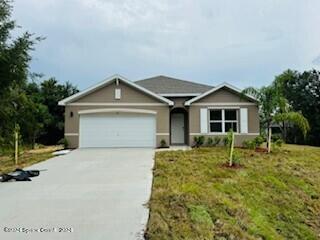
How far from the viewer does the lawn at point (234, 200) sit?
6.85 meters

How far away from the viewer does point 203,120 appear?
23.0m

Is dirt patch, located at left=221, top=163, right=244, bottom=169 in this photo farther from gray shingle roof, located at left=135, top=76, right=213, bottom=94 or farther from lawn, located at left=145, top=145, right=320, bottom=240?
gray shingle roof, located at left=135, top=76, right=213, bottom=94

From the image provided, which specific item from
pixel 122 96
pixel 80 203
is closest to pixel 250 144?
pixel 122 96

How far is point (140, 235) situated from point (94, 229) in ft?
2.72

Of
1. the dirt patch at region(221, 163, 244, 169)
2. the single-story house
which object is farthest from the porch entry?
the dirt patch at region(221, 163, 244, 169)

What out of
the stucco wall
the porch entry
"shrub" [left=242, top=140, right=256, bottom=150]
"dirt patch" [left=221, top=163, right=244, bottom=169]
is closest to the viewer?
"dirt patch" [left=221, top=163, right=244, bottom=169]

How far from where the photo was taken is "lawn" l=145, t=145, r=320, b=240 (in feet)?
22.5

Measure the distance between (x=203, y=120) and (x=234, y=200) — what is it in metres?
13.7

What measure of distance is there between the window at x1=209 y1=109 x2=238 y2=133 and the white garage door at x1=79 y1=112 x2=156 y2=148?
3615mm

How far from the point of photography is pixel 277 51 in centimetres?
2459

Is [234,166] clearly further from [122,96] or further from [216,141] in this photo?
[122,96]

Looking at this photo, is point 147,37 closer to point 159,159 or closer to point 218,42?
point 218,42

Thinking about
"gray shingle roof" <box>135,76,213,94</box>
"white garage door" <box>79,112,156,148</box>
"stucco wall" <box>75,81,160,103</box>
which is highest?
"gray shingle roof" <box>135,76,213,94</box>

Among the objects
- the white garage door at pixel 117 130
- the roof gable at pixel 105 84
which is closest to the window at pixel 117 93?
the roof gable at pixel 105 84
